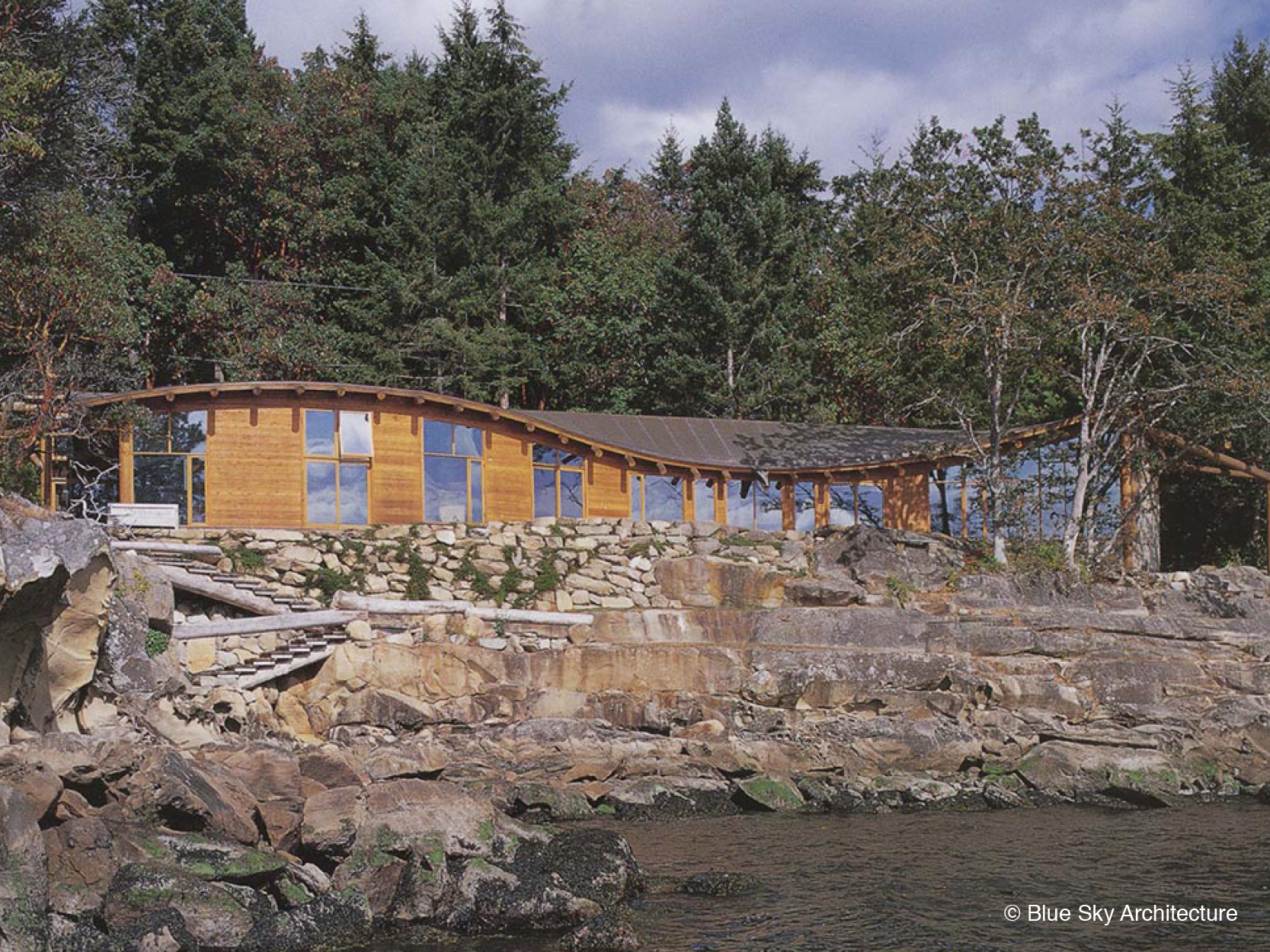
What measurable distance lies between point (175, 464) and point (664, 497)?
41.8ft

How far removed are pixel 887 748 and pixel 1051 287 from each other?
48.4 feet

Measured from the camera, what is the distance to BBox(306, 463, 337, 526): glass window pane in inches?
1243

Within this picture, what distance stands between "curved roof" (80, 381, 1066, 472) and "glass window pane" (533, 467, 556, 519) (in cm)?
98

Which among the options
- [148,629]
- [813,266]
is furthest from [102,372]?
[813,266]

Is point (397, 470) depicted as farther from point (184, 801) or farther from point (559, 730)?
point (184, 801)

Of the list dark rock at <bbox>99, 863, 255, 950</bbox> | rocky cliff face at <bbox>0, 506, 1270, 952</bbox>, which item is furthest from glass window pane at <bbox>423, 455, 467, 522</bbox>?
dark rock at <bbox>99, 863, 255, 950</bbox>

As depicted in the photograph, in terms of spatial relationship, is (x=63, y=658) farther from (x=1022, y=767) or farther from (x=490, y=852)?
(x=1022, y=767)

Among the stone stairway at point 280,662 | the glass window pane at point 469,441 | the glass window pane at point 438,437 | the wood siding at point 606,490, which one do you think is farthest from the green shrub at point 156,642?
the wood siding at point 606,490

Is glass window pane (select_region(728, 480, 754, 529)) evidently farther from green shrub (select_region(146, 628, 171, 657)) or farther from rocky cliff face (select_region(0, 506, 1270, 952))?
green shrub (select_region(146, 628, 171, 657))

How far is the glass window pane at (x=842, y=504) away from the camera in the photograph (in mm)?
37469

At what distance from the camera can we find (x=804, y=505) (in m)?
37.2

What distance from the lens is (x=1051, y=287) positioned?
3381 centimetres

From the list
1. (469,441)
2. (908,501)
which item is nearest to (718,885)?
(469,441)

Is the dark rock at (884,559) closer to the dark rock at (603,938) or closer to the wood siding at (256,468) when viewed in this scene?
the wood siding at (256,468)
